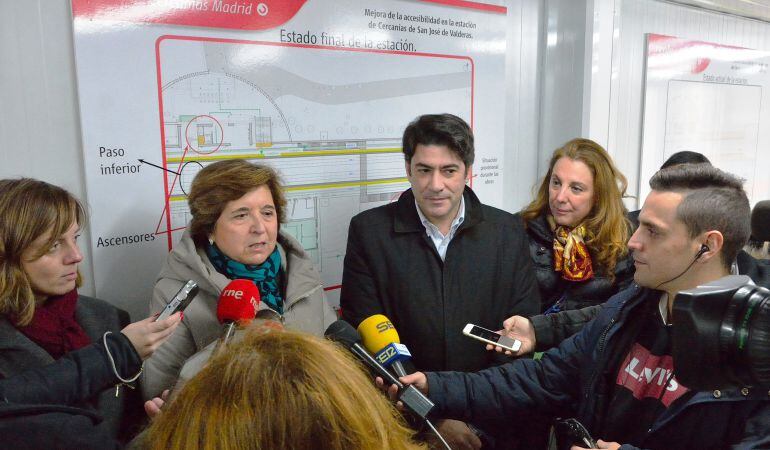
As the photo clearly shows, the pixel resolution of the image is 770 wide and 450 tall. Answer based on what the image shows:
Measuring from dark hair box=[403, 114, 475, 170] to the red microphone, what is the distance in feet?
2.75

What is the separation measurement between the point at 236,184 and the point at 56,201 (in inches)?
19.2

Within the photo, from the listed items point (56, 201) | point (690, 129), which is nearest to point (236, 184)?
point (56, 201)

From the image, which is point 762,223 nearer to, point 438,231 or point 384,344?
point 438,231

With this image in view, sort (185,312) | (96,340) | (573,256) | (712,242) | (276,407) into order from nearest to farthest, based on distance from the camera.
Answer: (276,407) < (712,242) < (96,340) < (185,312) < (573,256)

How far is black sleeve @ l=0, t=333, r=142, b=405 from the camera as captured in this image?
1.25 meters

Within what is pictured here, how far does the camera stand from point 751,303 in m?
0.82

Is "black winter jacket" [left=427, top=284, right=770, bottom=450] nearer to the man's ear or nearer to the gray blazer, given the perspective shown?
the man's ear

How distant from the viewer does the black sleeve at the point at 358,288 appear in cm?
194

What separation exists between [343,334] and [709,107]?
3761 millimetres

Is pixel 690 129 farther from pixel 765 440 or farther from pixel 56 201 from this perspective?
pixel 56 201

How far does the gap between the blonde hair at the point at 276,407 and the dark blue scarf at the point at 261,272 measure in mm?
1044

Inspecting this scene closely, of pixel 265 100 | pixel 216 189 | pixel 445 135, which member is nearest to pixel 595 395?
pixel 445 135

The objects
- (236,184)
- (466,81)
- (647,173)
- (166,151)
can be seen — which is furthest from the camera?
(647,173)

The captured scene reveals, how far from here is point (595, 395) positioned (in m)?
1.50
